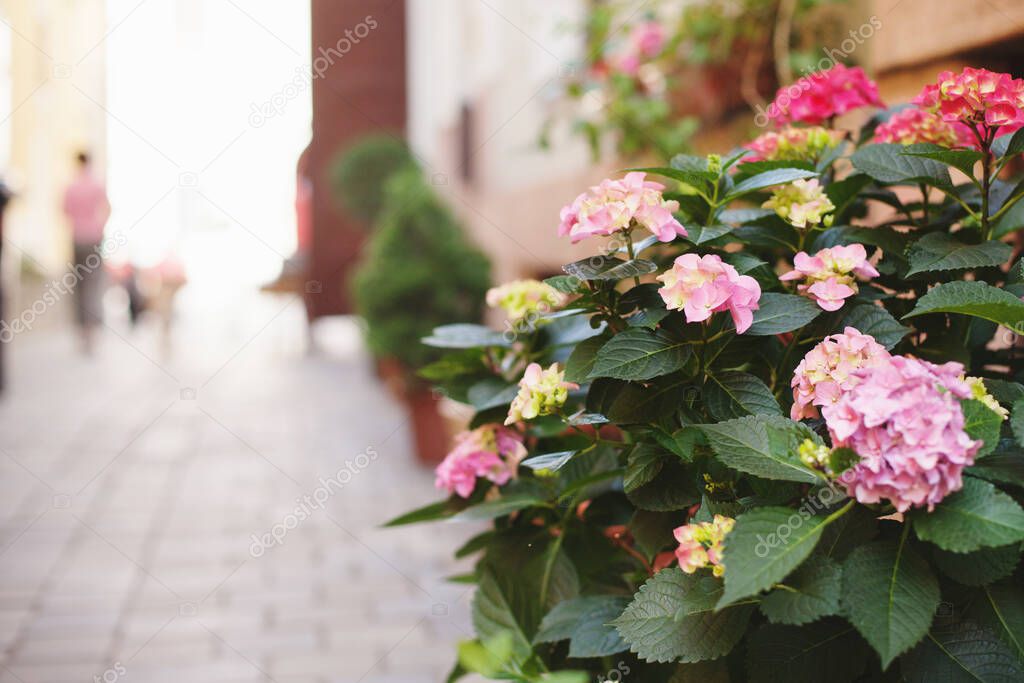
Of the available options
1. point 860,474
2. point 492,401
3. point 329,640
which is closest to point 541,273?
point 329,640

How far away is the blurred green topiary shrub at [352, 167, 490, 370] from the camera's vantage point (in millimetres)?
5117

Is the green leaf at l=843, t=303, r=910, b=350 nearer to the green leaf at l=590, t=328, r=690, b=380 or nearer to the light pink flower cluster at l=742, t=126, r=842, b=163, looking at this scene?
the green leaf at l=590, t=328, r=690, b=380

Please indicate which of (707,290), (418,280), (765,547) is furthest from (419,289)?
(765,547)

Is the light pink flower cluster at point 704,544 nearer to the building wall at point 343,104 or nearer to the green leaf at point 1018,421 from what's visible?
the green leaf at point 1018,421

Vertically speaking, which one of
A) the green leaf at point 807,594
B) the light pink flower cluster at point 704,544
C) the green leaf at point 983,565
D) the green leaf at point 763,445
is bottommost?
the green leaf at point 983,565

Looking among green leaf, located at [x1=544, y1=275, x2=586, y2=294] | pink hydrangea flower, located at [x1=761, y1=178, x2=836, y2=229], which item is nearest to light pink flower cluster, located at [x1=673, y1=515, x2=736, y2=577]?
green leaf, located at [x1=544, y1=275, x2=586, y2=294]

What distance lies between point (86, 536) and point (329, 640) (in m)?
1.55

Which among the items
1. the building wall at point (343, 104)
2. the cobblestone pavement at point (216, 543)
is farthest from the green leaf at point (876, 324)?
the building wall at point (343, 104)

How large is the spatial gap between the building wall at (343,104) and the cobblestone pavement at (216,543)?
349 cm

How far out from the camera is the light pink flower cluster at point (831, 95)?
151 cm

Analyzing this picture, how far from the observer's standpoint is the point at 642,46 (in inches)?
149

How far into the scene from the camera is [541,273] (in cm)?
613

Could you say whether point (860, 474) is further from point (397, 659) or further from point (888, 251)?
point (397, 659)

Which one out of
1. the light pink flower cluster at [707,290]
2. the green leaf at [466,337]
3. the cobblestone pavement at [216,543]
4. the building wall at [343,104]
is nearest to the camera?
the light pink flower cluster at [707,290]
